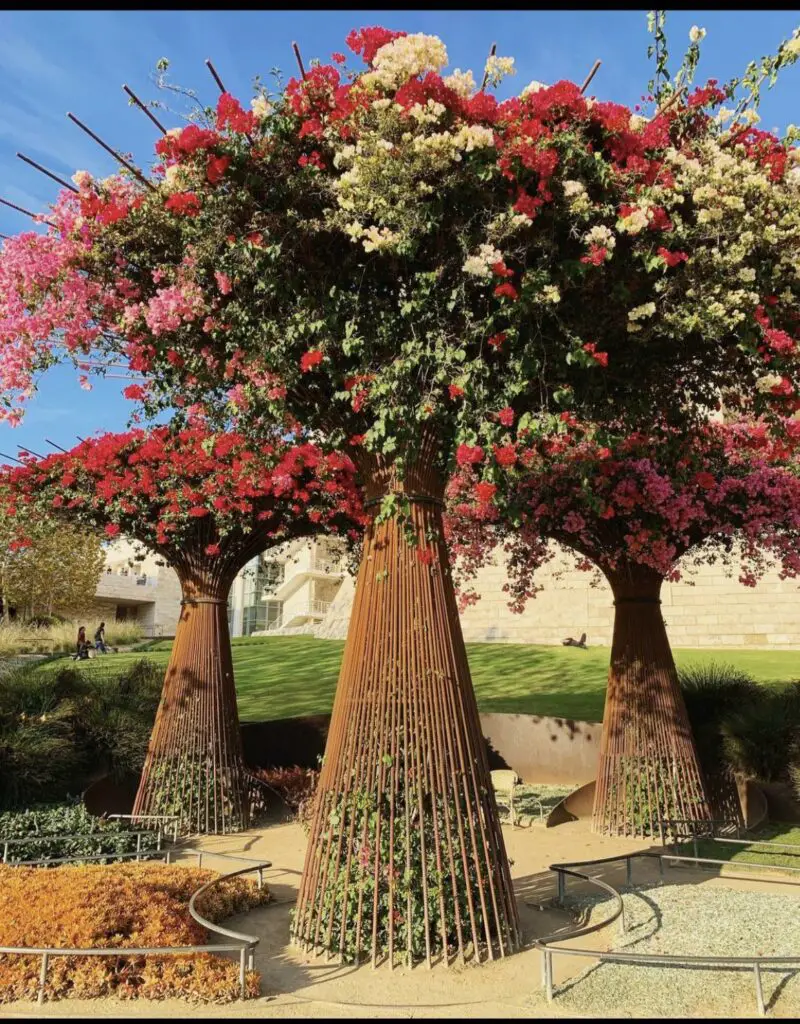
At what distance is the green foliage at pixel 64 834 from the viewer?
7.88m

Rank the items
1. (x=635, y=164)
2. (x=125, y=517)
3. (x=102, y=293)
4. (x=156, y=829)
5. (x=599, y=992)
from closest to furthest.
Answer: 1. (x=599, y=992)
2. (x=635, y=164)
3. (x=102, y=293)
4. (x=156, y=829)
5. (x=125, y=517)

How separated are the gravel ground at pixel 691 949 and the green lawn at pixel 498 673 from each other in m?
7.85

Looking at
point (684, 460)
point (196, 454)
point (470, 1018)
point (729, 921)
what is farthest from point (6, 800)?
point (684, 460)

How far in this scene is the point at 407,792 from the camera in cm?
506

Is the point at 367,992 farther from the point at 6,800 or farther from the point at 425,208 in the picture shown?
the point at 6,800

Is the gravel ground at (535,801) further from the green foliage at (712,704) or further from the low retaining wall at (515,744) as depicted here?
the green foliage at (712,704)

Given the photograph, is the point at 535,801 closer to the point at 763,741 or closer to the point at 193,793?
the point at 763,741

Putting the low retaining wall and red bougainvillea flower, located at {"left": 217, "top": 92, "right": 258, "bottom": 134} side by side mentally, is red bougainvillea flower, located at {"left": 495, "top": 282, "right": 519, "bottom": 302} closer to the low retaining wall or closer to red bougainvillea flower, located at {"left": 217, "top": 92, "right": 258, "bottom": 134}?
red bougainvillea flower, located at {"left": 217, "top": 92, "right": 258, "bottom": 134}

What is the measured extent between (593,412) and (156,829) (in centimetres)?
687

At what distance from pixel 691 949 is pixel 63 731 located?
8.26 metres

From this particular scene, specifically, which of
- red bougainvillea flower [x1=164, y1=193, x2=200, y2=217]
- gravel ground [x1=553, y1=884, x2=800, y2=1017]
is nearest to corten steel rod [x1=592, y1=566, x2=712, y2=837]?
gravel ground [x1=553, y1=884, x2=800, y2=1017]

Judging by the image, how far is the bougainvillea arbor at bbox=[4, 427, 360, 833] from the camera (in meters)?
9.20

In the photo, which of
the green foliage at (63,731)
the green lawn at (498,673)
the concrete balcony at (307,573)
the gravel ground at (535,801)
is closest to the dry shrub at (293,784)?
the green foliage at (63,731)

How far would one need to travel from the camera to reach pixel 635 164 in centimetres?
488
